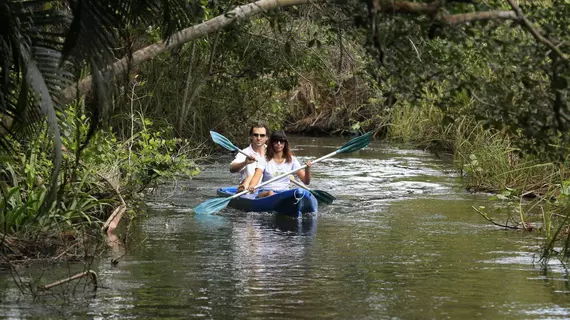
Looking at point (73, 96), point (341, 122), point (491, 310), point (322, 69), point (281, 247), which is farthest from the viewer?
point (341, 122)

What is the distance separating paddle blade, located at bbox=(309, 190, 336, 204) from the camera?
14375mm

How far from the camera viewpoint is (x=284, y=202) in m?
13.6

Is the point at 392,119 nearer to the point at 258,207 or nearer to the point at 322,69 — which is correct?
the point at 322,69

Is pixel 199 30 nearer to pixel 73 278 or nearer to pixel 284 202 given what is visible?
pixel 73 278

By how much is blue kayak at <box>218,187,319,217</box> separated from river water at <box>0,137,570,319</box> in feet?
0.50

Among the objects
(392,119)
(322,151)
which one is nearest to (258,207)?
(322,151)

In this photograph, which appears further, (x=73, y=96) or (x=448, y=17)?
(x=73, y=96)

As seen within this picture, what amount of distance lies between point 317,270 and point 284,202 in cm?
434

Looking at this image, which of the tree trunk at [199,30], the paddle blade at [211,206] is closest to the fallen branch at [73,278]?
the tree trunk at [199,30]

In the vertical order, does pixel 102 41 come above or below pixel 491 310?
above

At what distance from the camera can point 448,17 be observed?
589 centimetres

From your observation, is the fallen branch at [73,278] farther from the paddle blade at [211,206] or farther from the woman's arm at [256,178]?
the woman's arm at [256,178]

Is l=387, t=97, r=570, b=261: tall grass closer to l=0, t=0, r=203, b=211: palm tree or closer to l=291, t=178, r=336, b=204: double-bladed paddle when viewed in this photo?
l=291, t=178, r=336, b=204: double-bladed paddle

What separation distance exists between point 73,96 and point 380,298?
118 inches
